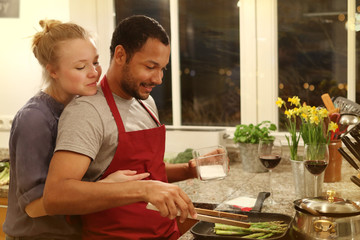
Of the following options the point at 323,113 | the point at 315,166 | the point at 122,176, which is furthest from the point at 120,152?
the point at 323,113

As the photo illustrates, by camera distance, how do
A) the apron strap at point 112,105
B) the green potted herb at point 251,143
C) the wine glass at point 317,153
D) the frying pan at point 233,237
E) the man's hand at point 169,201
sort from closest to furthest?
the man's hand at point 169,201 < the frying pan at point 233,237 < the apron strap at point 112,105 < the wine glass at point 317,153 < the green potted herb at point 251,143

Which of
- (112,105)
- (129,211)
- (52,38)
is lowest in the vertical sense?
(129,211)

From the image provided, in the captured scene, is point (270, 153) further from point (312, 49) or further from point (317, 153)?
point (312, 49)

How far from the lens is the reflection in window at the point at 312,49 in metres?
2.76

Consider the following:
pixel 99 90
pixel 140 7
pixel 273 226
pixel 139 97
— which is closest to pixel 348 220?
pixel 273 226

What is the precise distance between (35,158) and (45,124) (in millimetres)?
117

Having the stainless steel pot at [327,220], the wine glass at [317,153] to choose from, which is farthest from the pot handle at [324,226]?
the wine glass at [317,153]

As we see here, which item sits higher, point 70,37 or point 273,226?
point 70,37

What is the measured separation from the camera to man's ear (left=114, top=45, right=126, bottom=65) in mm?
1520

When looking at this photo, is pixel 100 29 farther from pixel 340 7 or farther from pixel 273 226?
pixel 273 226

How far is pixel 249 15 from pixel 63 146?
6.40ft

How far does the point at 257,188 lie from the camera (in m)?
2.23

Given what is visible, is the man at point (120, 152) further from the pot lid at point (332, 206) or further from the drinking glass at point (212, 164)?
the pot lid at point (332, 206)

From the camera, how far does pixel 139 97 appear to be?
153cm
